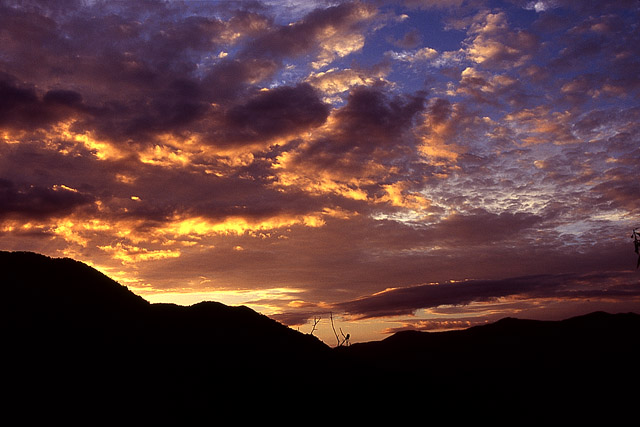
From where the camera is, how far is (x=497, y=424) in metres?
29.0

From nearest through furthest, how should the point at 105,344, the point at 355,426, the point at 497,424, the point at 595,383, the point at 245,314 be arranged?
the point at 355,426
the point at 105,344
the point at 497,424
the point at 595,383
the point at 245,314

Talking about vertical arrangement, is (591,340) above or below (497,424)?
above

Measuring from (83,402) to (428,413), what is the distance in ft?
62.9

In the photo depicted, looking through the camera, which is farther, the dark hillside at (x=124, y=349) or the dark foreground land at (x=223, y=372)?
the dark foreground land at (x=223, y=372)

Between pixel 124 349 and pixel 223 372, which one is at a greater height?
pixel 124 349

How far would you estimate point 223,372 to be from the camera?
1076 inches

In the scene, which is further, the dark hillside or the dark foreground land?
the dark foreground land

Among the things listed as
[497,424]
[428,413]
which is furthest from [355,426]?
[497,424]

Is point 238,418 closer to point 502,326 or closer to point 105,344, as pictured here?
point 105,344

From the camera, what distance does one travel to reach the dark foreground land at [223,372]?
23109mm

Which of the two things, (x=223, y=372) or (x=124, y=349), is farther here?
(x=223, y=372)

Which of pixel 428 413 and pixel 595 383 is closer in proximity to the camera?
pixel 428 413

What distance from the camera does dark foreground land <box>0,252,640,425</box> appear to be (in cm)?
2311

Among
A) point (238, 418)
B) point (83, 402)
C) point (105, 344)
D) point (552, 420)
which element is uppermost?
point (105, 344)
